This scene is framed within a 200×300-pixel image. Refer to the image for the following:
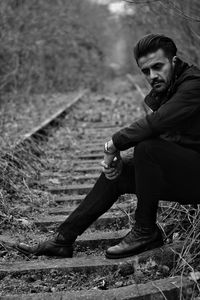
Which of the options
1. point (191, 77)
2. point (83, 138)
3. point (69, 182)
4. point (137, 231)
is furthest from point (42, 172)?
point (191, 77)

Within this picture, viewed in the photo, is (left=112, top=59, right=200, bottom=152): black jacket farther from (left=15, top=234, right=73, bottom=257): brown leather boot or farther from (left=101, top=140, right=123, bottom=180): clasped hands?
(left=15, top=234, right=73, bottom=257): brown leather boot

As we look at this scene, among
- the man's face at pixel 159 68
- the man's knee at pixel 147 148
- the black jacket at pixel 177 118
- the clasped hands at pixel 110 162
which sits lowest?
the clasped hands at pixel 110 162

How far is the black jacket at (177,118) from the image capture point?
2.89m

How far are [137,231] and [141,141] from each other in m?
0.59

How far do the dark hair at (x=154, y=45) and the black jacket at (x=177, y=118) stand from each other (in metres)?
0.10

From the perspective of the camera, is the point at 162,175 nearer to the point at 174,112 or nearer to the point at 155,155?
the point at 155,155

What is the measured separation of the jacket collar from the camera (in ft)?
9.96

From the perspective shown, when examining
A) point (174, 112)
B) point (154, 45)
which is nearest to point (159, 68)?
point (154, 45)

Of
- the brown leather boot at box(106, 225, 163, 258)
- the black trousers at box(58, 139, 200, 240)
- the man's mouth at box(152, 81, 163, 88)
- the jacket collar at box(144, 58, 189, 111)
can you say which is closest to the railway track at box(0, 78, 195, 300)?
the brown leather boot at box(106, 225, 163, 258)

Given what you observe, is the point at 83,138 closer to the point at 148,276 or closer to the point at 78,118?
the point at 78,118

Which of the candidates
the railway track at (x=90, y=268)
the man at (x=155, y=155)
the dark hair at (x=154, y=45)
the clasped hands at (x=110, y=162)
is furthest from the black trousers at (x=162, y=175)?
the dark hair at (x=154, y=45)

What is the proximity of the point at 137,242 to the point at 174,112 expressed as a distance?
2.84 ft

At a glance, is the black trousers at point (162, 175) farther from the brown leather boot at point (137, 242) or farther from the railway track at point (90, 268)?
the railway track at point (90, 268)

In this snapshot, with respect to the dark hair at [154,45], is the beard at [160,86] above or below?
below
